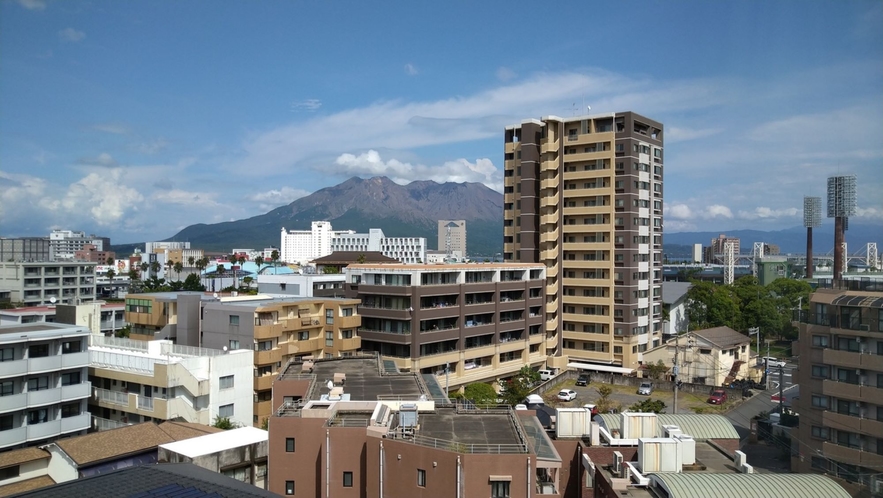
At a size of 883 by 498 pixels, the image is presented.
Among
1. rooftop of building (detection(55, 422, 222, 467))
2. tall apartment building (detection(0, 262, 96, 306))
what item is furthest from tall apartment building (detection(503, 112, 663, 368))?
tall apartment building (detection(0, 262, 96, 306))

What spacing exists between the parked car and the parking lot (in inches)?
16.1

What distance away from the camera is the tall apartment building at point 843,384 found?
87.0 feet

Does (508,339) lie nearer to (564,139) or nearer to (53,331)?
(564,139)

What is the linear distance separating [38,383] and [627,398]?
40.4 meters

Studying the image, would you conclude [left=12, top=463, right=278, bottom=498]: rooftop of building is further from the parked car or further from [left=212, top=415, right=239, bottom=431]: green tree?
the parked car

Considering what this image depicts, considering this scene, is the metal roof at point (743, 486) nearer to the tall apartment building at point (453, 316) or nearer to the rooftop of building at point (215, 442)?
the rooftop of building at point (215, 442)

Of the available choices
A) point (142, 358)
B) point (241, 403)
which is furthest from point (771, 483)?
point (142, 358)

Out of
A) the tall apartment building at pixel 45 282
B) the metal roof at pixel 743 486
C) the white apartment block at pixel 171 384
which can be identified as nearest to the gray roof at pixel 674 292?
the white apartment block at pixel 171 384

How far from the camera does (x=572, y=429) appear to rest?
21.3m

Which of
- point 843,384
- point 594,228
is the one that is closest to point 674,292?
point 594,228

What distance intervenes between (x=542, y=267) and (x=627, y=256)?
28.5 ft

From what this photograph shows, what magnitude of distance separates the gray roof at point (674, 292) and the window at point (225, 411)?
6233cm

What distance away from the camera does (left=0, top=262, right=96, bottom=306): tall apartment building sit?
83688 mm

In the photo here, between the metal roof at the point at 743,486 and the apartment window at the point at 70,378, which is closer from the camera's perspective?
the metal roof at the point at 743,486
